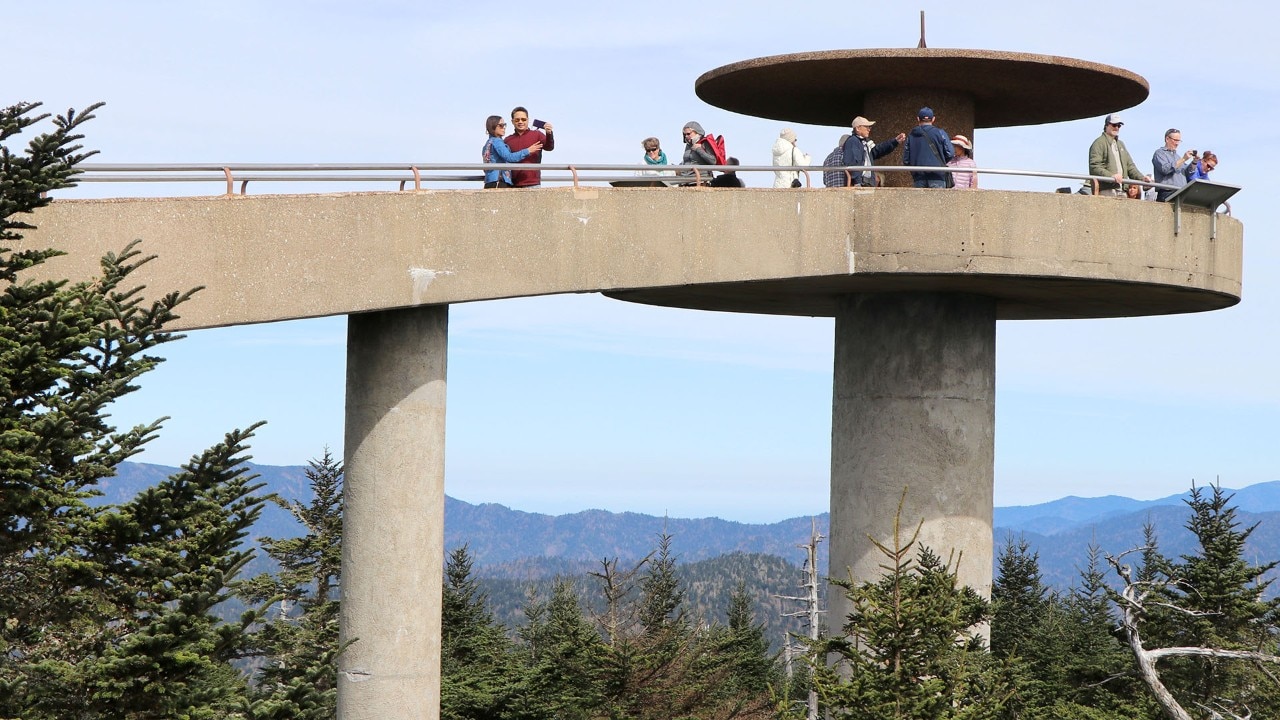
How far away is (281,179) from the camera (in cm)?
1706

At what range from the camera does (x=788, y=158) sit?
20797 mm

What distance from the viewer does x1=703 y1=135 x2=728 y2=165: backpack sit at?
825 inches

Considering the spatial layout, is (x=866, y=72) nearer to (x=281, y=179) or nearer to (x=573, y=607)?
(x=281, y=179)

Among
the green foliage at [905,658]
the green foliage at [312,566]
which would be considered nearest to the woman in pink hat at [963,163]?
the green foliage at [905,658]

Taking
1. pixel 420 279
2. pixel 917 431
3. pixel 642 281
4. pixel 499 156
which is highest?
pixel 499 156

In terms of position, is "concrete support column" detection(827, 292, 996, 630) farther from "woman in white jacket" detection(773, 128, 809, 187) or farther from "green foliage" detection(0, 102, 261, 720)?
"green foliage" detection(0, 102, 261, 720)

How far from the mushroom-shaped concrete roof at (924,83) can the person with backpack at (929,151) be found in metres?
1.41

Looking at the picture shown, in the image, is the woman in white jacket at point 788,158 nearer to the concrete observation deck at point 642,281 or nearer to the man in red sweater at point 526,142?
the concrete observation deck at point 642,281

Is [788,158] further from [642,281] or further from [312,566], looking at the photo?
[312,566]

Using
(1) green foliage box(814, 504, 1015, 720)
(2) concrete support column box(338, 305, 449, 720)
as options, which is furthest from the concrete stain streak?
(1) green foliage box(814, 504, 1015, 720)

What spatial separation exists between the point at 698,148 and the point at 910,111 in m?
4.22

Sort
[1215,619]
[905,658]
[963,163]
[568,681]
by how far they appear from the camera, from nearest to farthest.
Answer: [905,658]
[963,163]
[1215,619]
[568,681]

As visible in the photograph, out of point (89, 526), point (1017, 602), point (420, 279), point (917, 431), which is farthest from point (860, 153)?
point (1017, 602)

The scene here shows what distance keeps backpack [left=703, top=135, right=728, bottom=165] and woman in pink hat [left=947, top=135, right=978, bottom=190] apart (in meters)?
3.19
